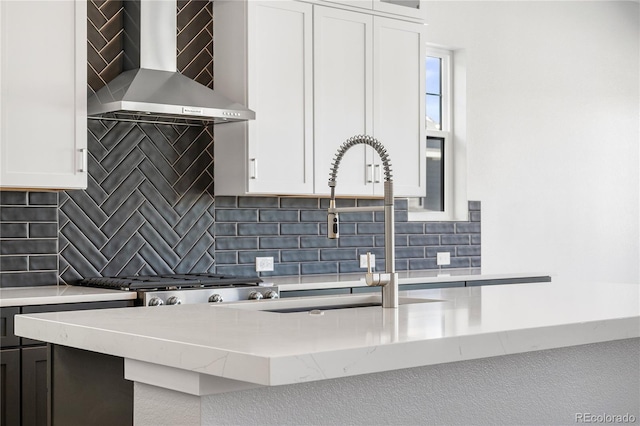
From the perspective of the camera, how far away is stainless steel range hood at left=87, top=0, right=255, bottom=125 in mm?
4117

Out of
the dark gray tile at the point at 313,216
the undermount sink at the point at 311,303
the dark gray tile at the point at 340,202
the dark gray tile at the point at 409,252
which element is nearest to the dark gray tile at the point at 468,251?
the dark gray tile at the point at 409,252

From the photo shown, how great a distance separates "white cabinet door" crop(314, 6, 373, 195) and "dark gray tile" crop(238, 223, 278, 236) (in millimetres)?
427

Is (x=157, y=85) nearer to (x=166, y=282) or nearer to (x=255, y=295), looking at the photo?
(x=166, y=282)

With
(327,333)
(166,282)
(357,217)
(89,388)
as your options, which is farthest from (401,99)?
(327,333)

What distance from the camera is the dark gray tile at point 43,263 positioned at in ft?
13.7

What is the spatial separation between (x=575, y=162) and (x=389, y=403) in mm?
5109

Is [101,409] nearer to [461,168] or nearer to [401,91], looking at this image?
[401,91]

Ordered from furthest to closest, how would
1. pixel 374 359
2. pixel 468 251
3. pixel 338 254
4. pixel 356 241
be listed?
1. pixel 468 251
2. pixel 356 241
3. pixel 338 254
4. pixel 374 359

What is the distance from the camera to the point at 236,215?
4.92 m

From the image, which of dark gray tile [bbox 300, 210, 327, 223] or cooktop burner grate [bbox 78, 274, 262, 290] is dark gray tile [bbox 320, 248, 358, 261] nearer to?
dark gray tile [bbox 300, 210, 327, 223]

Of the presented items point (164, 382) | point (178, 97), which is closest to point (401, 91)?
point (178, 97)

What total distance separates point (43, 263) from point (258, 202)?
1321 millimetres

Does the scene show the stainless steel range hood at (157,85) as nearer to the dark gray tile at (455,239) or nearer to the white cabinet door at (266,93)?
the white cabinet door at (266,93)

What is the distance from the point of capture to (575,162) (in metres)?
6.74
